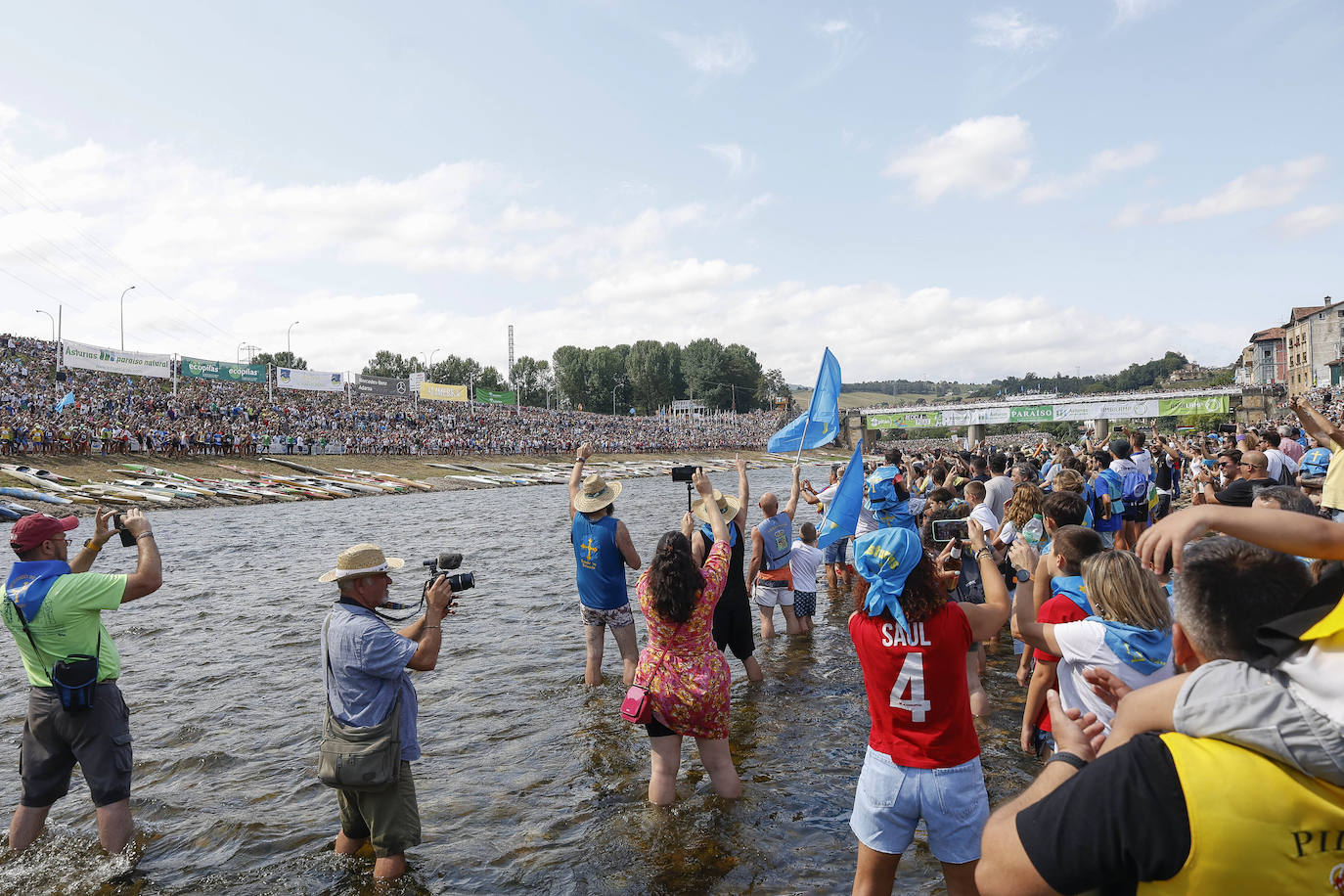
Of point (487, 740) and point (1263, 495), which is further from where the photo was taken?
point (487, 740)

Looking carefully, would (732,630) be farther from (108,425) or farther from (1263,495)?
(108,425)

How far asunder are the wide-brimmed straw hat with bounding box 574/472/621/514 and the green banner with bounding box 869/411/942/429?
6773 cm

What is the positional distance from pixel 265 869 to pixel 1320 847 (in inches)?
241

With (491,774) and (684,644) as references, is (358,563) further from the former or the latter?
(491,774)

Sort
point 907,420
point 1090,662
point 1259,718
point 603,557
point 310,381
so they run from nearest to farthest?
point 1259,718 < point 1090,662 < point 603,557 < point 310,381 < point 907,420

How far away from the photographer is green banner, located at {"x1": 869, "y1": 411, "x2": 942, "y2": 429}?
71.3 m

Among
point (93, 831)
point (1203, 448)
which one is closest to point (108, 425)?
point (93, 831)

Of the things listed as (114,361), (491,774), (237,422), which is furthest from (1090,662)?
(114,361)

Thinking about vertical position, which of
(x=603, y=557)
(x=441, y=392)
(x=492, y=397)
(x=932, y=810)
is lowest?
(x=932, y=810)

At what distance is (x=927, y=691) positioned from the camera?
11.6 ft

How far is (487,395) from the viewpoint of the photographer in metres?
93.3

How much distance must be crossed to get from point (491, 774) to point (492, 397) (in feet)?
294

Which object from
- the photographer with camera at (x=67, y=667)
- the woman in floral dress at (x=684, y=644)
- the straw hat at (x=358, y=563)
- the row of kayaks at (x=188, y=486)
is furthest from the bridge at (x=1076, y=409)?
the photographer with camera at (x=67, y=667)

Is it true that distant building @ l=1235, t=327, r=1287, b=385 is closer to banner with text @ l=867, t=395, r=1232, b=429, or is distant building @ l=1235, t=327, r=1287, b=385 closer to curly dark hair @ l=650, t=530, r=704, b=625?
banner with text @ l=867, t=395, r=1232, b=429
